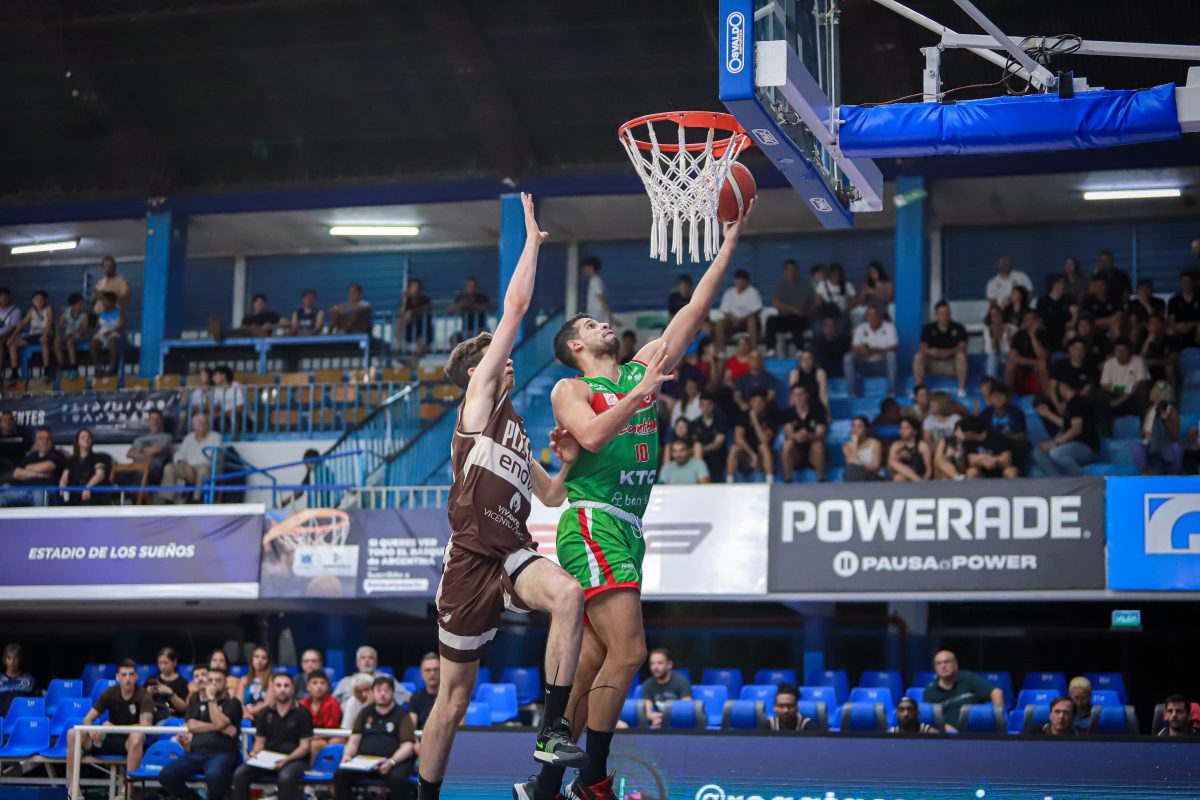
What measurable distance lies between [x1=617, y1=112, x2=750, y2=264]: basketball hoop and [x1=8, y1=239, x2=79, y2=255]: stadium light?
1691cm

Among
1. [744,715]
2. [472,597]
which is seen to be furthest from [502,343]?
[744,715]

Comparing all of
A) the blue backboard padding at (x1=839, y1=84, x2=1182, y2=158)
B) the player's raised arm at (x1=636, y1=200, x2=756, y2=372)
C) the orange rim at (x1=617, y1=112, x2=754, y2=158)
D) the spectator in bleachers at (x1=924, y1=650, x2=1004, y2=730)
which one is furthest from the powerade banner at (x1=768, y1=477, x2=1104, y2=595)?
the player's raised arm at (x1=636, y1=200, x2=756, y2=372)

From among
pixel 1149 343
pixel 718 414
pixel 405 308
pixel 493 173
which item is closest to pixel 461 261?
pixel 405 308

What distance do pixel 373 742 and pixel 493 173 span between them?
31.4 ft

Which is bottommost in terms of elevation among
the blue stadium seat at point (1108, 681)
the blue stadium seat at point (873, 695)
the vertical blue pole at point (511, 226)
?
the blue stadium seat at point (873, 695)

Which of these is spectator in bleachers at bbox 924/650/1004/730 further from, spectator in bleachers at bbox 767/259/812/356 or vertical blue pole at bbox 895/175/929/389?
spectator in bleachers at bbox 767/259/812/356

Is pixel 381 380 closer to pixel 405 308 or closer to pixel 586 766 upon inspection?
pixel 405 308

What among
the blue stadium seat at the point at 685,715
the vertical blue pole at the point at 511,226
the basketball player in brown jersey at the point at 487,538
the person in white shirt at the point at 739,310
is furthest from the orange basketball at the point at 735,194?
the vertical blue pole at the point at 511,226

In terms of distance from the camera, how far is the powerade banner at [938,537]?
14102mm

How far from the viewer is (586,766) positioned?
672 cm

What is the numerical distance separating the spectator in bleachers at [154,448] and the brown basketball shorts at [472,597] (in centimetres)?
1260

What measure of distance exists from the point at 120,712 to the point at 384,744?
142 inches

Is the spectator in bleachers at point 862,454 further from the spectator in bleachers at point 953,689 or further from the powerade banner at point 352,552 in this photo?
the powerade banner at point 352,552

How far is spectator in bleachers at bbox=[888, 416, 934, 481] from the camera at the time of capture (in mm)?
15578
